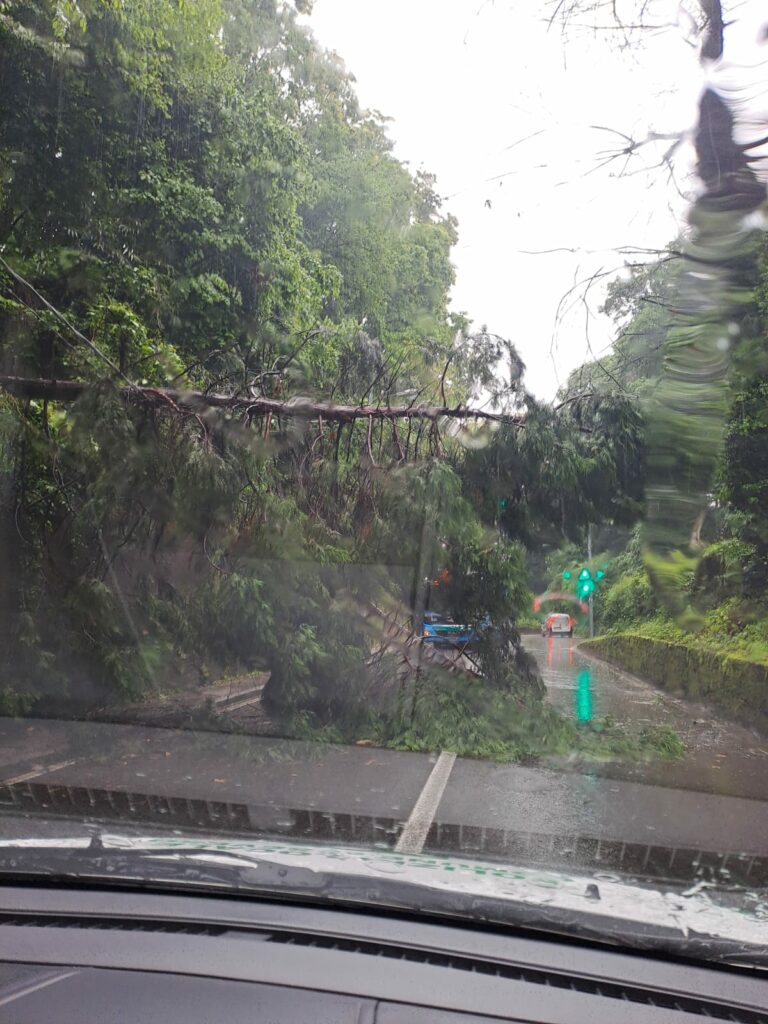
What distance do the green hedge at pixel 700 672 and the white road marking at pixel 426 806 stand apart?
22.7ft

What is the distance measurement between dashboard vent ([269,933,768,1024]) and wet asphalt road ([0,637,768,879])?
5.35 ft

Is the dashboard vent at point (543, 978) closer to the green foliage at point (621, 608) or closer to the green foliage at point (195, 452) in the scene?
the green foliage at point (195, 452)

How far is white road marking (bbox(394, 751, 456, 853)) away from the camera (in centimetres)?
609

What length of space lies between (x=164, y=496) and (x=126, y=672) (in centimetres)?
211

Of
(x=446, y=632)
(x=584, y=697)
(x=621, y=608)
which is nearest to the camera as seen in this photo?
(x=446, y=632)

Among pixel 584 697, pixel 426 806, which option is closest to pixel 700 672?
pixel 584 697

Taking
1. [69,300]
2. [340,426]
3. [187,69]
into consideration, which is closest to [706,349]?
Result: [340,426]

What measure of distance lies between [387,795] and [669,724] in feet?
20.2

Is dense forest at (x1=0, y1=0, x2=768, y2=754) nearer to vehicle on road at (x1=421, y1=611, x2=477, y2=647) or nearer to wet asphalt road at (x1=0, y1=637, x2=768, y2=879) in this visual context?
vehicle on road at (x1=421, y1=611, x2=477, y2=647)

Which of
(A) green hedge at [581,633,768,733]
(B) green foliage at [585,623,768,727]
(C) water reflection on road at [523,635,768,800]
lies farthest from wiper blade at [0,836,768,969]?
(B) green foliage at [585,623,768,727]

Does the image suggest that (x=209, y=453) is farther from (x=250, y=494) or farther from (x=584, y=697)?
(x=584, y=697)

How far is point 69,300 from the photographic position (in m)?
11.2

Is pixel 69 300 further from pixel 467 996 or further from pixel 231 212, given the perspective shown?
pixel 467 996

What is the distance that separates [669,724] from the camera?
13.0 m
